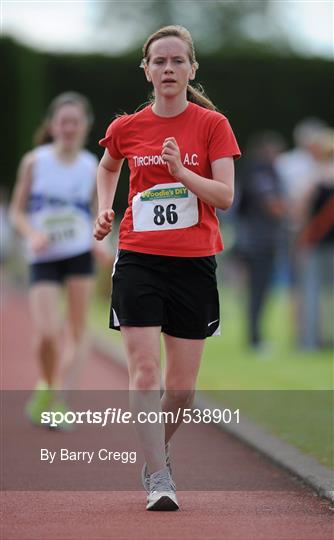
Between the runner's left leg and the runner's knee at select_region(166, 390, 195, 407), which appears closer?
the runner's knee at select_region(166, 390, 195, 407)

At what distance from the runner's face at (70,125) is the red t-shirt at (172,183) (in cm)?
295

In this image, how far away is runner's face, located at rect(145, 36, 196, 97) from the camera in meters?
5.98

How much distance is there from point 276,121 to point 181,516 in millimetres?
27546

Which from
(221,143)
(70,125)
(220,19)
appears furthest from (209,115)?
(220,19)

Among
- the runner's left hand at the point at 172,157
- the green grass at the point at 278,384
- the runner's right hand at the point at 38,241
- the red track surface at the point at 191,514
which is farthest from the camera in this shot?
the runner's right hand at the point at 38,241

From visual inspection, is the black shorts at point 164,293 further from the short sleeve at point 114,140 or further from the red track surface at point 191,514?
the red track surface at point 191,514

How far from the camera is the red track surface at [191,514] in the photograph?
5.44 metres

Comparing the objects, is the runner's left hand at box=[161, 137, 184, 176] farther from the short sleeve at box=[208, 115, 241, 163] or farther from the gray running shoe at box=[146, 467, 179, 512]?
the gray running shoe at box=[146, 467, 179, 512]

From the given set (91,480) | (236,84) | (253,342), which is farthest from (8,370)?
(236,84)

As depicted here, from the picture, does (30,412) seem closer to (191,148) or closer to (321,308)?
(191,148)

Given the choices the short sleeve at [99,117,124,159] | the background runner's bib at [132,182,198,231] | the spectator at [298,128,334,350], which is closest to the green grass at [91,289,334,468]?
the spectator at [298,128,334,350]

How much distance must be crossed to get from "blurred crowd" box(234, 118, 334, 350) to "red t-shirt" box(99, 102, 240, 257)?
885 centimetres

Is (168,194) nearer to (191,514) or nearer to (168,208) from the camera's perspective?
(168,208)

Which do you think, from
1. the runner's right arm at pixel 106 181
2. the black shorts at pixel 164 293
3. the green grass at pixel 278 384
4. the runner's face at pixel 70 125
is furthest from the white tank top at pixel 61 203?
the black shorts at pixel 164 293
